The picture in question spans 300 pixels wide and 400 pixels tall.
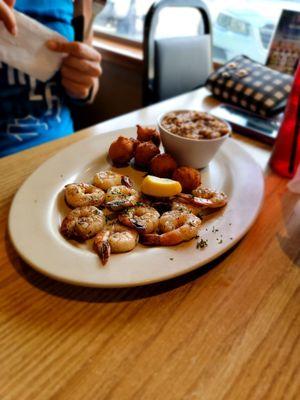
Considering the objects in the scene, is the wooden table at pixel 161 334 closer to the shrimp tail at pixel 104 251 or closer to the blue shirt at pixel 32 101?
the shrimp tail at pixel 104 251

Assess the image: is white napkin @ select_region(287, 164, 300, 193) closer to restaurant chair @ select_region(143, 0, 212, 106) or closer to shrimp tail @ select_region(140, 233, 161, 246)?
shrimp tail @ select_region(140, 233, 161, 246)

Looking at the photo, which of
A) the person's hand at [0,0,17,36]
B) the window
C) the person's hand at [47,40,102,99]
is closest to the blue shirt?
the person's hand at [47,40,102,99]

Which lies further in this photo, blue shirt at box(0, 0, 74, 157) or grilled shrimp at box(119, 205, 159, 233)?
blue shirt at box(0, 0, 74, 157)

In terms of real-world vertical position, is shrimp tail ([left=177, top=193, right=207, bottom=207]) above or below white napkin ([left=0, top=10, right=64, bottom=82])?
below

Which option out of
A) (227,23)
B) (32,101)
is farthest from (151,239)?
(227,23)

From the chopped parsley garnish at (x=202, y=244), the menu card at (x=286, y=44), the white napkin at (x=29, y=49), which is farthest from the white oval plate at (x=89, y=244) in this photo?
the menu card at (x=286, y=44)
